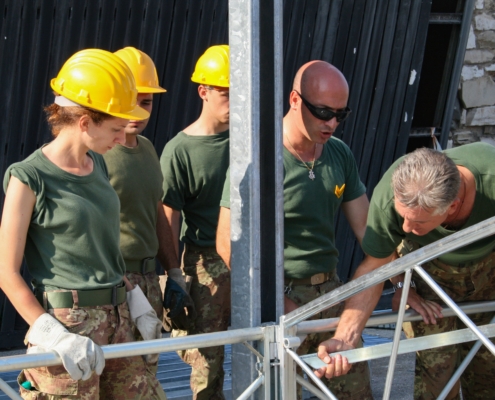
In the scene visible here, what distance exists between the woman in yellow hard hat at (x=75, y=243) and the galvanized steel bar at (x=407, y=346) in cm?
64

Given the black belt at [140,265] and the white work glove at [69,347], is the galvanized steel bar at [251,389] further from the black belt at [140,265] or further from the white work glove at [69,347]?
the black belt at [140,265]

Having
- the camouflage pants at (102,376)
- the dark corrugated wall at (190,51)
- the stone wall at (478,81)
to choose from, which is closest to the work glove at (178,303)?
the camouflage pants at (102,376)

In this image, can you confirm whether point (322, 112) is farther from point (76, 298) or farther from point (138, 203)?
point (76, 298)

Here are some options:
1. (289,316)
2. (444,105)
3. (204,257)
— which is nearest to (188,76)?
(204,257)

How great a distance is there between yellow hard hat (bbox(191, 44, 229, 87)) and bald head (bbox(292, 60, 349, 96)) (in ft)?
1.73

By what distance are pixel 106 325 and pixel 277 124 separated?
36.5 inches

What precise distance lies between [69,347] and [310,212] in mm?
1291

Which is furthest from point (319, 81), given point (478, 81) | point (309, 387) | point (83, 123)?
point (478, 81)

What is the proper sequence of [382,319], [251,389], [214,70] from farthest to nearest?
[214,70], [382,319], [251,389]

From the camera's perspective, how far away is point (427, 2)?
6.77 metres

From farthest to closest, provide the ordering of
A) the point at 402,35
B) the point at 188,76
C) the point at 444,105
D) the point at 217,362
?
the point at 444,105, the point at 402,35, the point at 188,76, the point at 217,362

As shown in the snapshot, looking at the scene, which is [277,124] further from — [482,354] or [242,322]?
[482,354]

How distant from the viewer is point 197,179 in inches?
154

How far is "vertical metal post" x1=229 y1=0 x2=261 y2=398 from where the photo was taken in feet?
9.46
